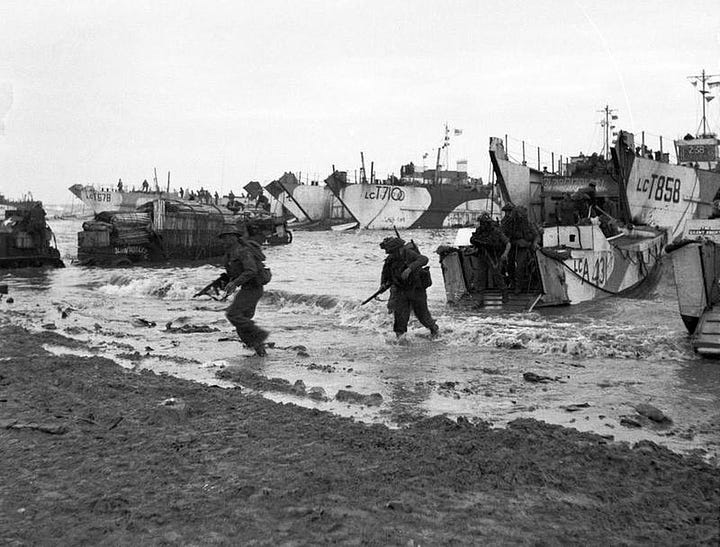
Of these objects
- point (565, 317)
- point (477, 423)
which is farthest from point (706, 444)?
point (565, 317)

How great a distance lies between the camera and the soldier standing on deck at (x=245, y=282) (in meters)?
8.45

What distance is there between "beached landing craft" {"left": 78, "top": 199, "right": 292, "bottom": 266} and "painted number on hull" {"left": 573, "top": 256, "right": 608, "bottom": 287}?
14.5 meters

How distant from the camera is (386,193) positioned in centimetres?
5275

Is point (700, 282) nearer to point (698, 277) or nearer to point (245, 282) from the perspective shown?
point (698, 277)

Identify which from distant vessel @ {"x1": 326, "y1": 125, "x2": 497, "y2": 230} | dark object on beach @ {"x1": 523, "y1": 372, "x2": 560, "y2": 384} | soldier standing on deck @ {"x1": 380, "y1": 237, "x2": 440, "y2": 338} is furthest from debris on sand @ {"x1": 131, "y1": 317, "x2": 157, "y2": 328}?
distant vessel @ {"x1": 326, "y1": 125, "x2": 497, "y2": 230}

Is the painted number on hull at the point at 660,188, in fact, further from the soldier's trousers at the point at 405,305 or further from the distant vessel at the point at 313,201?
the distant vessel at the point at 313,201

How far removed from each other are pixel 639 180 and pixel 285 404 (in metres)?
13.3

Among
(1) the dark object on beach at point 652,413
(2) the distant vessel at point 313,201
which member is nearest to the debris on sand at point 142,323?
(1) the dark object on beach at point 652,413

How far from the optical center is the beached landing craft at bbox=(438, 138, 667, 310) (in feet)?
42.0

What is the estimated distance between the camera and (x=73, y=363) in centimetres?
737

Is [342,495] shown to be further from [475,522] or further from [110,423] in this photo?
[110,423]

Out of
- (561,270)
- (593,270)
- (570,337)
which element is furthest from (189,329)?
(593,270)

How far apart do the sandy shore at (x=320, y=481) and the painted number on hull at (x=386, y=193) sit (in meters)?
47.7

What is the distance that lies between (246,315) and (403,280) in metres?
2.20
